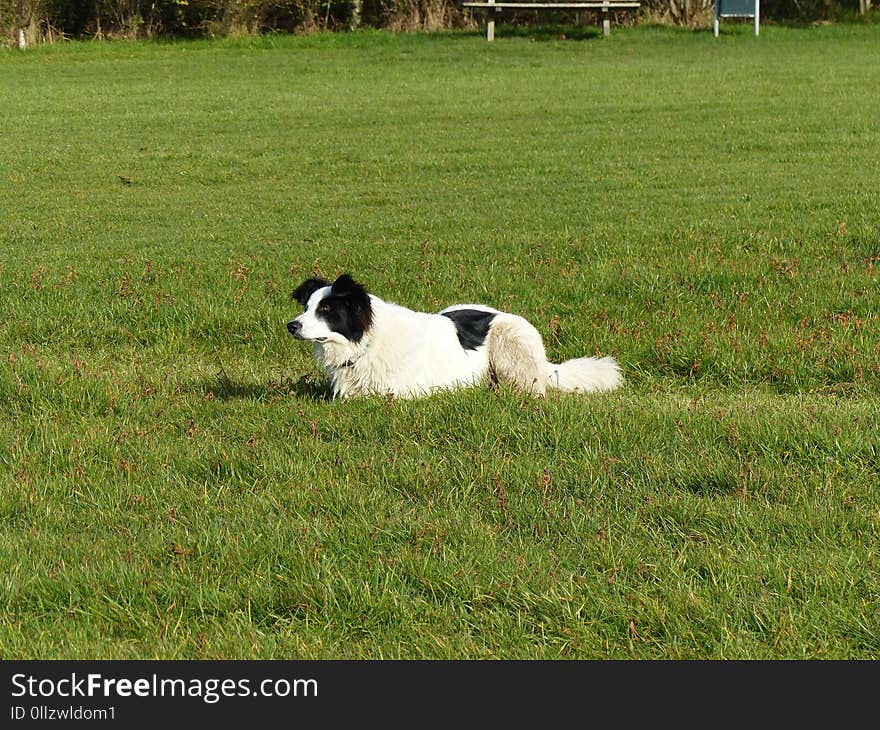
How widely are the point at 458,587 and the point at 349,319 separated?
2.91 m

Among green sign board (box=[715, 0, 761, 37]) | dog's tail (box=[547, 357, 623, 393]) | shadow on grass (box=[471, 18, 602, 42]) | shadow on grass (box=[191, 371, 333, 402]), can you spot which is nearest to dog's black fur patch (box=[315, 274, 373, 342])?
shadow on grass (box=[191, 371, 333, 402])

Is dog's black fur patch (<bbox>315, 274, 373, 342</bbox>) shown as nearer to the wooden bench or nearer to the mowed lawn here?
the mowed lawn

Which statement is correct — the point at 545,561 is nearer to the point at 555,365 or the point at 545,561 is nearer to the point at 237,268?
the point at 555,365

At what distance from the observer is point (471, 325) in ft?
26.2

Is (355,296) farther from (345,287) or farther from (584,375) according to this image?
(584,375)

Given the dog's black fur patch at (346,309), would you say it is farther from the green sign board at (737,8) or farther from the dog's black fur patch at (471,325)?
the green sign board at (737,8)

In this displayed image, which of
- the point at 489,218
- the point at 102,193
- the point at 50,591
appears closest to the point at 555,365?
the point at 50,591

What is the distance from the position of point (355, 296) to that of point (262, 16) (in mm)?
34793

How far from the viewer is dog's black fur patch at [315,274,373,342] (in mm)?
7039

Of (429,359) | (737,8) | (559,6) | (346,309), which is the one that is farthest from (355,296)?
(737,8)

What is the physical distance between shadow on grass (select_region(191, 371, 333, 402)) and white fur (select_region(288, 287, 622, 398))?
23 cm

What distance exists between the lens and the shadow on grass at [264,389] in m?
7.38

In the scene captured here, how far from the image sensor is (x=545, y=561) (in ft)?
15.7

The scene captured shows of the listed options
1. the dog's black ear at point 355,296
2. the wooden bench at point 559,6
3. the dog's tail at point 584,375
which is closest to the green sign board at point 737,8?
the wooden bench at point 559,6
